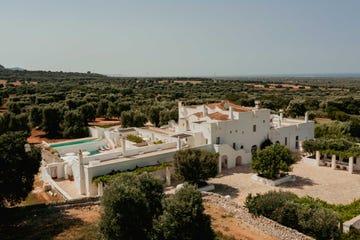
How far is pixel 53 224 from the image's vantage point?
1672cm

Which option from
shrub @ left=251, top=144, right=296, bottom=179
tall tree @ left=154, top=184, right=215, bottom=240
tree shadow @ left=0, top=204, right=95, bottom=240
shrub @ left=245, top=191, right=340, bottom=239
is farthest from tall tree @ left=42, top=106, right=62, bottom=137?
tall tree @ left=154, top=184, right=215, bottom=240

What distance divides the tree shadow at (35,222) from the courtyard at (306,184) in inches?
459

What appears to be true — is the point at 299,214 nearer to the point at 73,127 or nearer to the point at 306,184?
the point at 306,184

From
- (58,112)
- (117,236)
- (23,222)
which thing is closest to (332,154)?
(117,236)

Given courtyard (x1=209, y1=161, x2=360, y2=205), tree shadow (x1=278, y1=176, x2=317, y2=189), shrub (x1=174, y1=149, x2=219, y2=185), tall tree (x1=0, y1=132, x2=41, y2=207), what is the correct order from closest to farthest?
tall tree (x1=0, y1=132, x2=41, y2=207) < courtyard (x1=209, y1=161, x2=360, y2=205) < shrub (x1=174, y1=149, x2=219, y2=185) < tree shadow (x1=278, y1=176, x2=317, y2=189)

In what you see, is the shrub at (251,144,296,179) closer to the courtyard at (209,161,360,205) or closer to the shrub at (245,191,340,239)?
the courtyard at (209,161,360,205)

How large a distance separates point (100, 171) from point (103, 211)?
433 inches

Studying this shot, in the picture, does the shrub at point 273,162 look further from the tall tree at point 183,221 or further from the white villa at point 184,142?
the tall tree at point 183,221

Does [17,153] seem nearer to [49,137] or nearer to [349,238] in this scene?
[349,238]

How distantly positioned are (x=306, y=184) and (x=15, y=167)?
21.5 meters

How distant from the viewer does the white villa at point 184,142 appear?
25359 millimetres

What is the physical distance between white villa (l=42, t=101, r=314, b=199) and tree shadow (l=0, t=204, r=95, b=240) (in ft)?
17.5

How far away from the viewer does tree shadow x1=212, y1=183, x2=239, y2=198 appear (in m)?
24.5

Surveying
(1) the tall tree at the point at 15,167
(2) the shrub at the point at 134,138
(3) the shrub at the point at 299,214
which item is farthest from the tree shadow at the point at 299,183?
(1) the tall tree at the point at 15,167
